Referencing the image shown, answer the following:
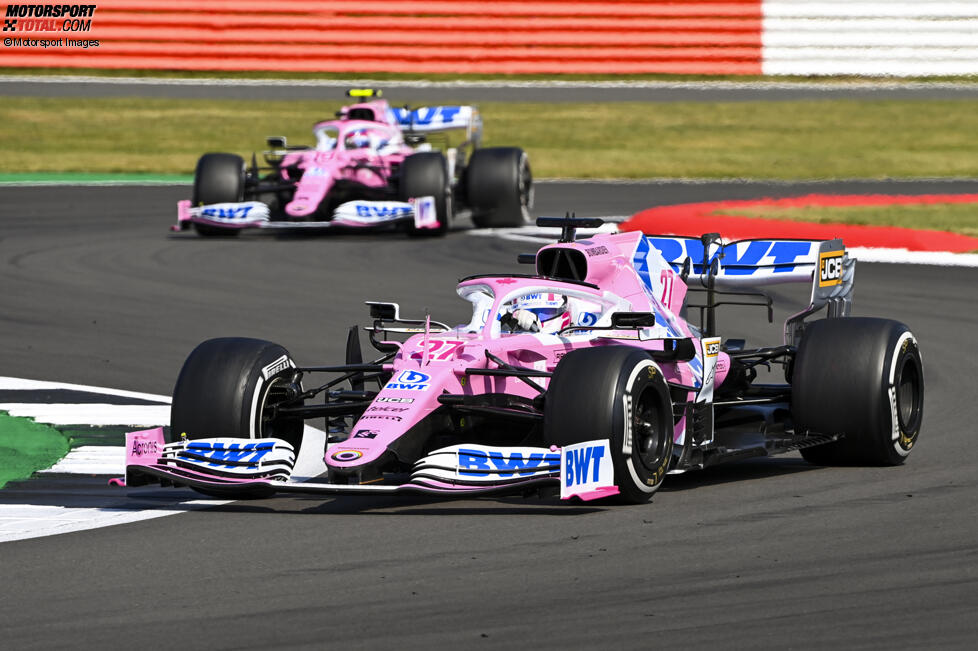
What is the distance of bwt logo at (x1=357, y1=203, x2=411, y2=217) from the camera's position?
23.5 m

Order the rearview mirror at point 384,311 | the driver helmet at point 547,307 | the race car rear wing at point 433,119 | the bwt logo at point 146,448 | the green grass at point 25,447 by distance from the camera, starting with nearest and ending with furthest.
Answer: the bwt logo at point 146,448
the driver helmet at point 547,307
the rearview mirror at point 384,311
the green grass at point 25,447
the race car rear wing at point 433,119

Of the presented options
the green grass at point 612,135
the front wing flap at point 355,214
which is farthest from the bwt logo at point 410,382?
the green grass at point 612,135

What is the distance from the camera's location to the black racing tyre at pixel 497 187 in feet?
81.5

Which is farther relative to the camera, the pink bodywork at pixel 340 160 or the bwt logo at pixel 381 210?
the pink bodywork at pixel 340 160

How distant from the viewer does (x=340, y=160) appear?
79.8 ft

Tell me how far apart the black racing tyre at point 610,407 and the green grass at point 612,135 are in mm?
25055

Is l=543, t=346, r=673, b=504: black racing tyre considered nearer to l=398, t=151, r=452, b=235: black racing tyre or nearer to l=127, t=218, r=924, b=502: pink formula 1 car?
l=127, t=218, r=924, b=502: pink formula 1 car

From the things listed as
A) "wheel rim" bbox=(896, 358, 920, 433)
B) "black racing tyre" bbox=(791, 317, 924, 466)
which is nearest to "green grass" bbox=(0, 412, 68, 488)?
"black racing tyre" bbox=(791, 317, 924, 466)

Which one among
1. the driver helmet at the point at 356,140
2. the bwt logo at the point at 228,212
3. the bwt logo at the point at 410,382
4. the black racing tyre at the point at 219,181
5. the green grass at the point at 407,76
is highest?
the green grass at the point at 407,76

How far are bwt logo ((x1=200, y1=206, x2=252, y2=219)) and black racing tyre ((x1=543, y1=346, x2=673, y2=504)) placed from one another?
1476 cm

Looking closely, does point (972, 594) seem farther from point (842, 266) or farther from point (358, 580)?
point (842, 266)

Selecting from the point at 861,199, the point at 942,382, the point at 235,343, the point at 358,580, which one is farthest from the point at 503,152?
the point at 358,580

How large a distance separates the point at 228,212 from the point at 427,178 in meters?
2.49

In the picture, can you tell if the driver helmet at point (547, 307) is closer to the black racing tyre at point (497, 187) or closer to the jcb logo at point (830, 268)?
the jcb logo at point (830, 268)
